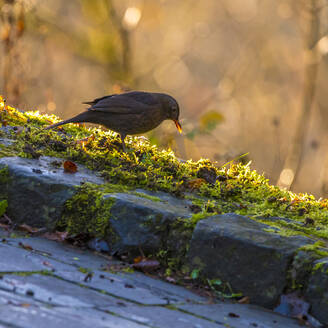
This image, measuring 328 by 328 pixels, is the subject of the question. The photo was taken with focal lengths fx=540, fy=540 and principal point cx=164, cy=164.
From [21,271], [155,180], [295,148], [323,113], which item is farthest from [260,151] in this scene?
[21,271]

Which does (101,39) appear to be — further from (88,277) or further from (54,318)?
(54,318)

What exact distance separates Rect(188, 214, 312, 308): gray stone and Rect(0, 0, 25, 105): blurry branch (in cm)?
721

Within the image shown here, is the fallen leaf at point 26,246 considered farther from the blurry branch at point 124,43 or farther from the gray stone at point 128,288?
the blurry branch at point 124,43

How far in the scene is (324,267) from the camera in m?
2.97

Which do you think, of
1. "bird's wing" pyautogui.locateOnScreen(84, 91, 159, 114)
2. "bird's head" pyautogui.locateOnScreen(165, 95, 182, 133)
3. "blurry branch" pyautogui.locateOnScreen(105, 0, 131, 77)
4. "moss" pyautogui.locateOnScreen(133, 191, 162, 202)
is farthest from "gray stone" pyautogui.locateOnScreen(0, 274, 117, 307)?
"blurry branch" pyautogui.locateOnScreen(105, 0, 131, 77)

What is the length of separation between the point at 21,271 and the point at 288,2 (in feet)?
54.6

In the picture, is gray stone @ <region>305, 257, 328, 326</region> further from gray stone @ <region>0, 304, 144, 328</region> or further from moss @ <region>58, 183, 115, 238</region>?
moss @ <region>58, 183, 115, 238</region>

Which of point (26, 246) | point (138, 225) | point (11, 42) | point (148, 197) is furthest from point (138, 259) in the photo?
point (11, 42)

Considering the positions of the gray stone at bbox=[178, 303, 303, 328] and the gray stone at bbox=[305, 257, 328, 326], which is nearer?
the gray stone at bbox=[178, 303, 303, 328]

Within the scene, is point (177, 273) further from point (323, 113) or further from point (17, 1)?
point (323, 113)

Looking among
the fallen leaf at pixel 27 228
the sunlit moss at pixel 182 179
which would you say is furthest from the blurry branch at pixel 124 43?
the fallen leaf at pixel 27 228

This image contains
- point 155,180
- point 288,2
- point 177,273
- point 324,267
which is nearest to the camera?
point 324,267

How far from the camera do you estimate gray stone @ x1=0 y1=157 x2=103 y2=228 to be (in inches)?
144

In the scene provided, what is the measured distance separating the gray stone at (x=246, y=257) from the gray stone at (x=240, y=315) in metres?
0.13
